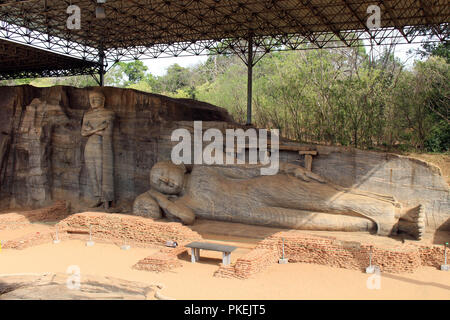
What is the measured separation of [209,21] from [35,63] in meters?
9.49

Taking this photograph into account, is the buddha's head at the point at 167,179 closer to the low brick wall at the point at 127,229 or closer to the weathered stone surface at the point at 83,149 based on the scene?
the weathered stone surface at the point at 83,149

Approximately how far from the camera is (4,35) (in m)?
15.2

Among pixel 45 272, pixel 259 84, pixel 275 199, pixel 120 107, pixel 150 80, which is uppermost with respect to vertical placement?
pixel 150 80

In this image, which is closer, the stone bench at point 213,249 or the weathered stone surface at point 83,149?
the stone bench at point 213,249

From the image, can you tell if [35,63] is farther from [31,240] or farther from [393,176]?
[393,176]

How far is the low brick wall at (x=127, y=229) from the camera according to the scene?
9.54 meters

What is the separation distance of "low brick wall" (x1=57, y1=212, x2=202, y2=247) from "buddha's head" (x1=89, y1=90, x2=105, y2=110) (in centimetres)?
375

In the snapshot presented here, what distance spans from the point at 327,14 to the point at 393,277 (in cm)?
941

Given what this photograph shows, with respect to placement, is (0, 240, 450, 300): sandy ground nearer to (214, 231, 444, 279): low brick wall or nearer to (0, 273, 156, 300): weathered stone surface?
(214, 231, 444, 279): low brick wall

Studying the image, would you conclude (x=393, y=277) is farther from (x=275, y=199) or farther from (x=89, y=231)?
(x=89, y=231)

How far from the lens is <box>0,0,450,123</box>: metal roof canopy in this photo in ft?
42.4

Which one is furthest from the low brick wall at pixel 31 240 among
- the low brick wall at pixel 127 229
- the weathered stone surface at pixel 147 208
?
the weathered stone surface at pixel 147 208

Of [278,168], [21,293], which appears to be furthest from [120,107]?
[21,293]

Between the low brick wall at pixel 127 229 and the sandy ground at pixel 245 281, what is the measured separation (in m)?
0.57
